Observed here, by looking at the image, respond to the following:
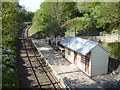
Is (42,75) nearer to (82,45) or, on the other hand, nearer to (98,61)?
(82,45)

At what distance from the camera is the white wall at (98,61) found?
1458 cm

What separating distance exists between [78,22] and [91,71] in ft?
66.7

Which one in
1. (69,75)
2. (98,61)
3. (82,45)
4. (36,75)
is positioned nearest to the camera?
(69,75)

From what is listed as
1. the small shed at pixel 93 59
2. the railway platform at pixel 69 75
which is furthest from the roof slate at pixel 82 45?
the railway platform at pixel 69 75

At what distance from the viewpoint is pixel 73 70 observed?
15867 mm

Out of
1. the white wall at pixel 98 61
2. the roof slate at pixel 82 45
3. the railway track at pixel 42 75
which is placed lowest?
the railway track at pixel 42 75

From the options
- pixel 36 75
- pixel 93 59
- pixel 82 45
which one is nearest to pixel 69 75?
pixel 93 59

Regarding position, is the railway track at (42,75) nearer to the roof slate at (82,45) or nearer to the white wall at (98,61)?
the roof slate at (82,45)

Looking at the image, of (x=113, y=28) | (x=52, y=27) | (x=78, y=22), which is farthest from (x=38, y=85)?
(x=78, y=22)

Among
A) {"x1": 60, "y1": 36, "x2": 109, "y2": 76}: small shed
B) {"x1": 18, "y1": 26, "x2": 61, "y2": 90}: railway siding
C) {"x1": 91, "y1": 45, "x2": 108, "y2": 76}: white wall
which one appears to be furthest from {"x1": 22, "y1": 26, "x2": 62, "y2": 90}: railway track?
{"x1": 91, "y1": 45, "x2": 108, "y2": 76}: white wall

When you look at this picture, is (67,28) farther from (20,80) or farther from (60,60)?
(20,80)

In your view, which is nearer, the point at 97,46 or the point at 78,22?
the point at 97,46

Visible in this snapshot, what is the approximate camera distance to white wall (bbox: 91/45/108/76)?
47.8ft

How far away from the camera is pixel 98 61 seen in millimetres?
14859
